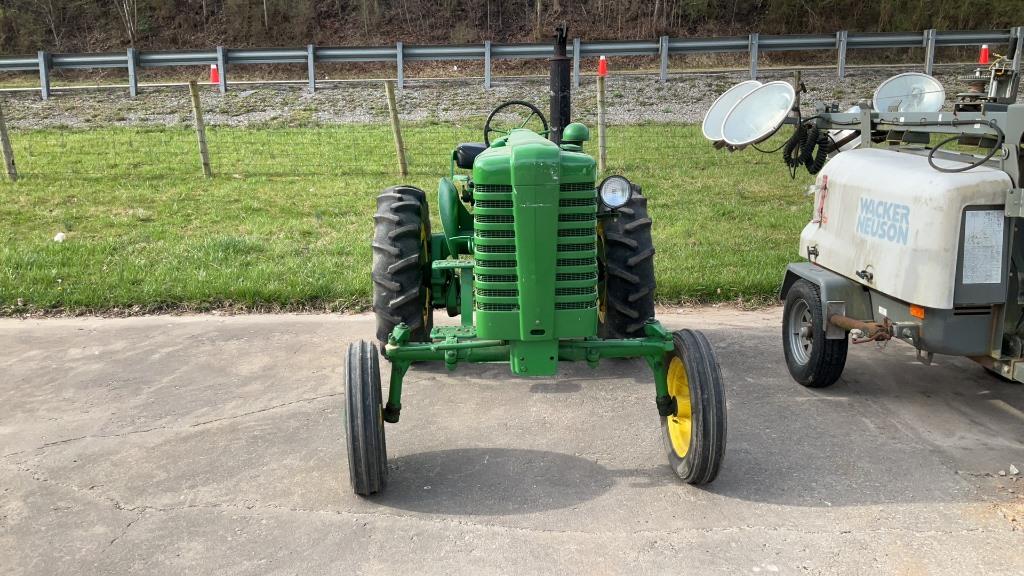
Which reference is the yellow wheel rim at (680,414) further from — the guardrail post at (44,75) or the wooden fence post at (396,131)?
the guardrail post at (44,75)

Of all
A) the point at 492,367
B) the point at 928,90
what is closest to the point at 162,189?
the point at 492,367

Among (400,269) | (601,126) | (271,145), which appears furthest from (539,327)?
(271,145)

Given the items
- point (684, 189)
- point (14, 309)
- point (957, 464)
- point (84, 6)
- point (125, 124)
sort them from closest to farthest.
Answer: point (957, 464) → point (14, 309) → point (684, 189) → point (125, 124) → point (84, 6)

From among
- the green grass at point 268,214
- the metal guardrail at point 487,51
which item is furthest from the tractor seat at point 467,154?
the metal guardrail at point 487,51

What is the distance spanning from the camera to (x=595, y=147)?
1391cm

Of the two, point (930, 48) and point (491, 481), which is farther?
point (930, 48)

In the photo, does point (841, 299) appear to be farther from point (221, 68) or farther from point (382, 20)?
point (382, 20)

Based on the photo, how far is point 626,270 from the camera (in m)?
5.50

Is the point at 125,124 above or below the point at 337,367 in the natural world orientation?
above

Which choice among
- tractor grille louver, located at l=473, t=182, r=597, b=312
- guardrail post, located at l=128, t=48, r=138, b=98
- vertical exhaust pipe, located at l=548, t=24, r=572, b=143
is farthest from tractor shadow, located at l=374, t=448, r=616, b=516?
guardrail post, located at l=128, t=48, r=138, b=98

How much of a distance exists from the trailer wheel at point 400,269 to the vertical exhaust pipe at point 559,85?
3.90 feet

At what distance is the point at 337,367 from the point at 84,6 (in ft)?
93.5

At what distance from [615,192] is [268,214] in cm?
668

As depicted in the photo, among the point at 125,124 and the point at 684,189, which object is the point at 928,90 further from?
the point at 125,124
